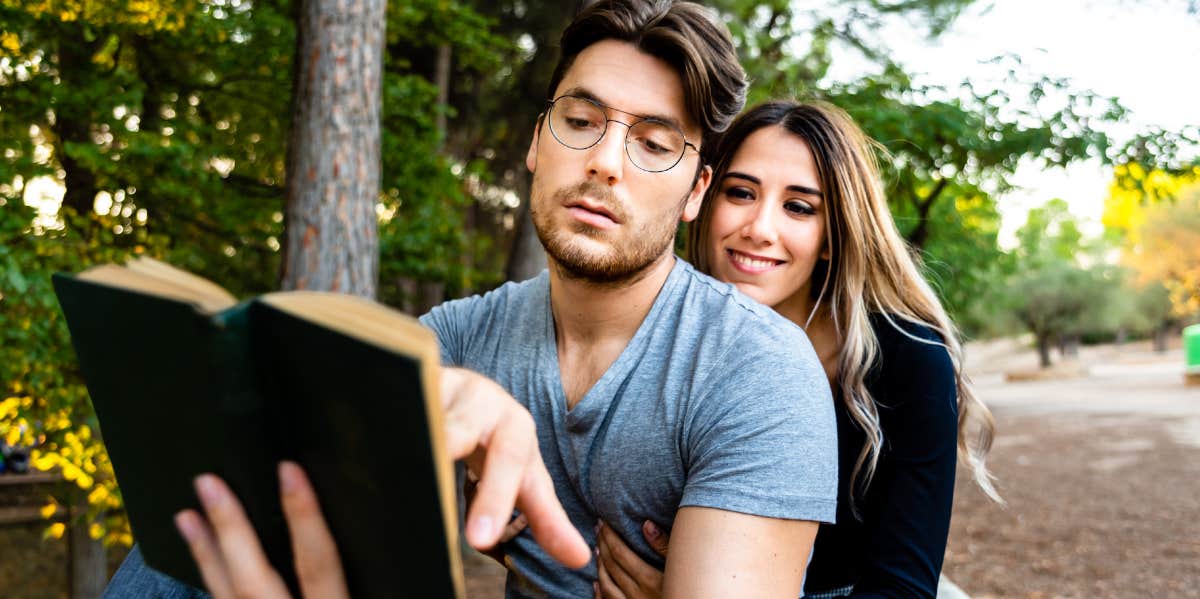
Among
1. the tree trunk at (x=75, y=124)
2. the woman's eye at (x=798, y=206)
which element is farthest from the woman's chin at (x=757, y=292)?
the tree trunk at (x=75, y=124)

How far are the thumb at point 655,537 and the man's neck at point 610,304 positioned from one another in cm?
43

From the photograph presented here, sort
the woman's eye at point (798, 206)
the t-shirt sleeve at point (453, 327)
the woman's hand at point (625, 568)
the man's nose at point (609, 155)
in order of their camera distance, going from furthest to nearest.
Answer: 1. the woman's eye at point (798, 206)
2. the t-shirt sleeve at point (453, 327)
3. the man's nose at point (609, 155)
4. the woman's hand at point (625, 568)

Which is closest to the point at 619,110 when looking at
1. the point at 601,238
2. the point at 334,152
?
the point at 601,238

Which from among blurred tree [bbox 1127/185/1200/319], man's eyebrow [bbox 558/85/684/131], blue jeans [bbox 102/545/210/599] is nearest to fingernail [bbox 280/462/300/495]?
blue jeans [bbox 102/545/210/599]

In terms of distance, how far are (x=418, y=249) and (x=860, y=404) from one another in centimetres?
515

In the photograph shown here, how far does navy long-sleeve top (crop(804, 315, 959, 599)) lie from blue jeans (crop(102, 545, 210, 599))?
151cm

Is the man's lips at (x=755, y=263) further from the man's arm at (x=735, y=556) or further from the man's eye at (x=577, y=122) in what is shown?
the man's arm at (x=735, y=556)

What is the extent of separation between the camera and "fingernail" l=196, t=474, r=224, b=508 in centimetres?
97

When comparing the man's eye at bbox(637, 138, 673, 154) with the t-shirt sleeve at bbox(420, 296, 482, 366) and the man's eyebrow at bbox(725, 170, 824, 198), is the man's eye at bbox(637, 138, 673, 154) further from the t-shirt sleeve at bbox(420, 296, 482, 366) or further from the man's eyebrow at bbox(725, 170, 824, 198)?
the man's eyebrow at bbox(725, 170, 824, 198)

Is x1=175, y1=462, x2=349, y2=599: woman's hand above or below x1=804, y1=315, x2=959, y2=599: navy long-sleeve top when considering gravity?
above

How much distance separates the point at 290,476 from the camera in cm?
92

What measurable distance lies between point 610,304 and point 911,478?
94 centimetres

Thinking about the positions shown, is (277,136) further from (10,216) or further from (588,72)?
(588,72)

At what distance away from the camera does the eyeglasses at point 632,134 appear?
2.03 meters
